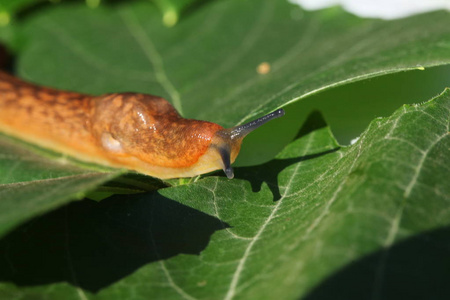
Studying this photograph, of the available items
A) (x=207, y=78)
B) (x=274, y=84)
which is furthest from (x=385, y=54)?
(x=207, y=78)

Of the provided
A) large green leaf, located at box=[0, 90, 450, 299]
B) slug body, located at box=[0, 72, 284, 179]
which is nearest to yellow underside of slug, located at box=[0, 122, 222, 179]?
slug body, located at box=[0, 72, 284, 179]

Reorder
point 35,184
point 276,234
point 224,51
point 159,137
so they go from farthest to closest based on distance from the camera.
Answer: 1. point 224,51
2. point 159,137
3. point 35,184
4. point 276,234

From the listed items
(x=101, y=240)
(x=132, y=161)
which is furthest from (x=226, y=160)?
(x=132, y=161)

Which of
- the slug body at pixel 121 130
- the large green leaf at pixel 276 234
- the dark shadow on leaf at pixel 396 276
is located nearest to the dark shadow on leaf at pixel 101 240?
the large green leaf at pixel 276 234

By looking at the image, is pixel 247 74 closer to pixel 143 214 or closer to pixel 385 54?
pixel 385 54

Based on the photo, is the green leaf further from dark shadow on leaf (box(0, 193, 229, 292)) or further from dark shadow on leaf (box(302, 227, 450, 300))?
dark shadow on leaf (box(302, 227, 450, 300))

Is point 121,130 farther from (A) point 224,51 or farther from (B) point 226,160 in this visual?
(A) point 224,51
